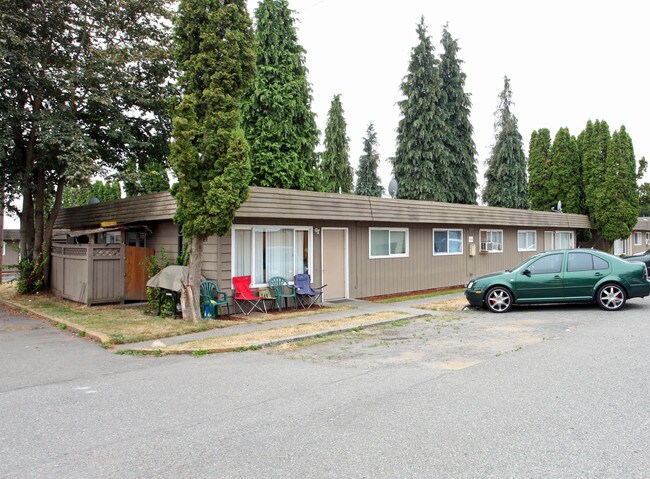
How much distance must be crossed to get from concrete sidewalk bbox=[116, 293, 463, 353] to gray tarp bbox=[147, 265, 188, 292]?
163 cm

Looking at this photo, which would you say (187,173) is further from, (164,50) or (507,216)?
(507,216)

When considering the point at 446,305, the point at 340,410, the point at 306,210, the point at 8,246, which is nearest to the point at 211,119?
the point at 306,210

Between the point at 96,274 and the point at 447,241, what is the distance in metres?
12.5

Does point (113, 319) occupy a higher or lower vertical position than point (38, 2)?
lower

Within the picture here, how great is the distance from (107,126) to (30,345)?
10.6 metres

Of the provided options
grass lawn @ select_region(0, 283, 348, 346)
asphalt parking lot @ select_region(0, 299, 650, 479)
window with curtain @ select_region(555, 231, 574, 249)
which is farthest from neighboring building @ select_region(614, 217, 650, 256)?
asphalt parking lot @ select_region(0, 299, 650, 479)

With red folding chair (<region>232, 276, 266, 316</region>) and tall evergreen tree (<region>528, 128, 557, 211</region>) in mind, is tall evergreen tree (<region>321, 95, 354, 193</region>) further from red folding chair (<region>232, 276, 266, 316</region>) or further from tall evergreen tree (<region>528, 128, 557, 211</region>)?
red folding chair (<region>232, 276, 266, 316</region>)

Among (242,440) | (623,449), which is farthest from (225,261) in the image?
(623,449)

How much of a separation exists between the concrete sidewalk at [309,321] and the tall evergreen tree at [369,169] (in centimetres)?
3991

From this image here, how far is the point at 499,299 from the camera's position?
42.3ft

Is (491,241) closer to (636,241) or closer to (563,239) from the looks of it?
(563,239)

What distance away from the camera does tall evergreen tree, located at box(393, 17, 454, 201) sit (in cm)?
3512

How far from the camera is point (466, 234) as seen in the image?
20641 millimetres

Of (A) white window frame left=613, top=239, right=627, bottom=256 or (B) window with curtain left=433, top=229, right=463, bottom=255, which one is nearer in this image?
(B) window with curtain left=433, top=229, right=463, bottom=255
